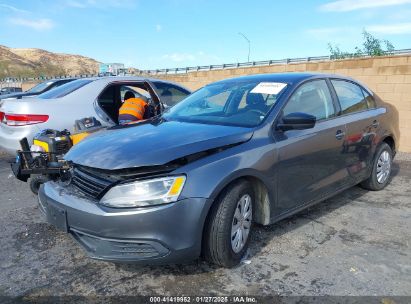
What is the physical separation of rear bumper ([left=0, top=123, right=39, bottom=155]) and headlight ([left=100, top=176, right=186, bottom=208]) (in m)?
2.98

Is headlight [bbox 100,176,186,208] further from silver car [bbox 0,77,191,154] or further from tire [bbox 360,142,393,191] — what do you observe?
tire [bbox 360,142,393,191]

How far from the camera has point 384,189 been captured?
561 cm

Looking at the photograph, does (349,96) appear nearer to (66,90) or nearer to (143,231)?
(143,231)

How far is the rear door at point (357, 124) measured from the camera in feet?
14.7

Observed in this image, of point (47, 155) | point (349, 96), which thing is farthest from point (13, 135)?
point (349, 96)

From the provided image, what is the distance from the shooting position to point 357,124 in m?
Result: 4.61

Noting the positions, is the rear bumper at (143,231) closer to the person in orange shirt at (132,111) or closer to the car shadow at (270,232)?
the car shadow at (270,232)

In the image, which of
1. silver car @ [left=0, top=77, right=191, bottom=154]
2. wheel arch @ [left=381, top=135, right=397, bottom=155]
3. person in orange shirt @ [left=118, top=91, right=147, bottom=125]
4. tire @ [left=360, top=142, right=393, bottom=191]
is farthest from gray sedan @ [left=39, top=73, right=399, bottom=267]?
silver car @ [left=0, top=77, right=191, bottom=154]

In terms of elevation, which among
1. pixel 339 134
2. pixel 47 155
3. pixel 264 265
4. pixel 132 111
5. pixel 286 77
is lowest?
pixel 264 265

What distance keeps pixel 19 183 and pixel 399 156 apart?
23.5 feet

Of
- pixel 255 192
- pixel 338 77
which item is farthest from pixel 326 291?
pixel 338 77

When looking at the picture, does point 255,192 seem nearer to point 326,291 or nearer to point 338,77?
point 326,291

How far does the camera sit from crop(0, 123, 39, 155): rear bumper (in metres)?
5.20

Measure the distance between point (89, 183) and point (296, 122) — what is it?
1861mm
